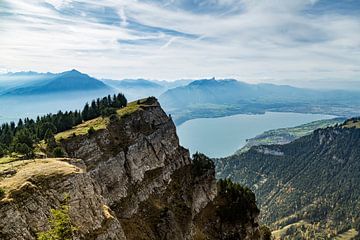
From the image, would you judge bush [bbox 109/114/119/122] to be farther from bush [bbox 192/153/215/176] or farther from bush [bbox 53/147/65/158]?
bush [bbox 192/153/215/176]

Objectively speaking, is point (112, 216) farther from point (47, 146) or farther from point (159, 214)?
point (47, 146)

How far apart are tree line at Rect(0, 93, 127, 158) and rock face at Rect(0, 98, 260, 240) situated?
8.11 meters

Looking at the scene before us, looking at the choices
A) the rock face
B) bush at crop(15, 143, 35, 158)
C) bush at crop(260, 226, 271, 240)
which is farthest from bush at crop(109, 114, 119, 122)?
bush at crop(260, 226, 271, 240)

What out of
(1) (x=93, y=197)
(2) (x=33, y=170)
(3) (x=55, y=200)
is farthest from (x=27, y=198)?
(1) (x=93, y=197)

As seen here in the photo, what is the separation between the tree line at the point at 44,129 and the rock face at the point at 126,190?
8.11 meters

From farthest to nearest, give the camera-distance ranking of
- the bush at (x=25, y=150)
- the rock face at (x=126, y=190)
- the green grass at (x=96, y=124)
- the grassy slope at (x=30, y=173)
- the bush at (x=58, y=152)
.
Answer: the green grass at (x=96, y=124)
the bush at (x=58, y=152)
the bush at (x=25, y=150)
the grassy slope at (x=30, y=173)
the rock face at (x=126, y=190)

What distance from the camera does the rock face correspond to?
44.4 m

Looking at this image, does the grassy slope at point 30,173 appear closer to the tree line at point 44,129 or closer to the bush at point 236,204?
the tree line at point 44,129

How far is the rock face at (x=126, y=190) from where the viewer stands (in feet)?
146

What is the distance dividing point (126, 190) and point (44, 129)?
35.2 meters

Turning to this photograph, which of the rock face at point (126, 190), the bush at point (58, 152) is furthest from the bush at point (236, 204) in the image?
the bush at point (58, 152)

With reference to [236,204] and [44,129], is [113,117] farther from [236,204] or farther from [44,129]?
[236,204]

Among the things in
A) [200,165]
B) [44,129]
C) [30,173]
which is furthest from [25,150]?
[200,165]

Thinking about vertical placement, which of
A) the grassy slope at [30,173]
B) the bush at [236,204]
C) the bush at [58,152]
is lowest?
the bush at [236,204]
